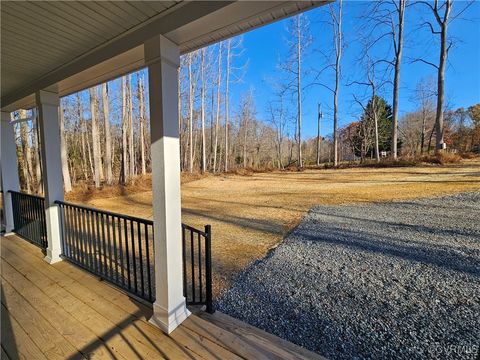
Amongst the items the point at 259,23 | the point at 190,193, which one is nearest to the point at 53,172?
the point at 259,23

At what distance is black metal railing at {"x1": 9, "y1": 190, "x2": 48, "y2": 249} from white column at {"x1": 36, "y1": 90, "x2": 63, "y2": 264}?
369 millimetres

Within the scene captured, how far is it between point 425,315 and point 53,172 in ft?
15.4

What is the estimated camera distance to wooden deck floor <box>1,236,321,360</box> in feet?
5.36

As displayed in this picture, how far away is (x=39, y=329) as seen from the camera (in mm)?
1863

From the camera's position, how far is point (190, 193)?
33.9 ft

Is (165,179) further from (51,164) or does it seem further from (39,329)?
(51,164)

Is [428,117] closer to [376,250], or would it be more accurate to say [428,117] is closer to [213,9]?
[376,250]

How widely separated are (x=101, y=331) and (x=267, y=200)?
6.71 metres

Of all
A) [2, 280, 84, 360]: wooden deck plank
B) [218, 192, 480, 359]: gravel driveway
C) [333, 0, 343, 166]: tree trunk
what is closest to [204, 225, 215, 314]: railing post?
[218, 192, 480, 359]: gravel driveway

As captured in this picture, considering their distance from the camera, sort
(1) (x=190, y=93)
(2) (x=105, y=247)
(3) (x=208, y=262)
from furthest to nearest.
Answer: (1) (x=190, y=93) < (2) (x=105, y=247) < (3) (x=208, y=262)

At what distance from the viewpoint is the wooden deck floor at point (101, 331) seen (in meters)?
1.63

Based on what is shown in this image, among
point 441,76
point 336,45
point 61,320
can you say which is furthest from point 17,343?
point 336,45

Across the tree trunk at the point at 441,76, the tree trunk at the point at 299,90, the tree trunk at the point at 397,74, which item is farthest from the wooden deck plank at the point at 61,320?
the tree trunk at the point at 299,90

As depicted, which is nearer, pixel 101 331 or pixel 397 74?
pixel 101 331
